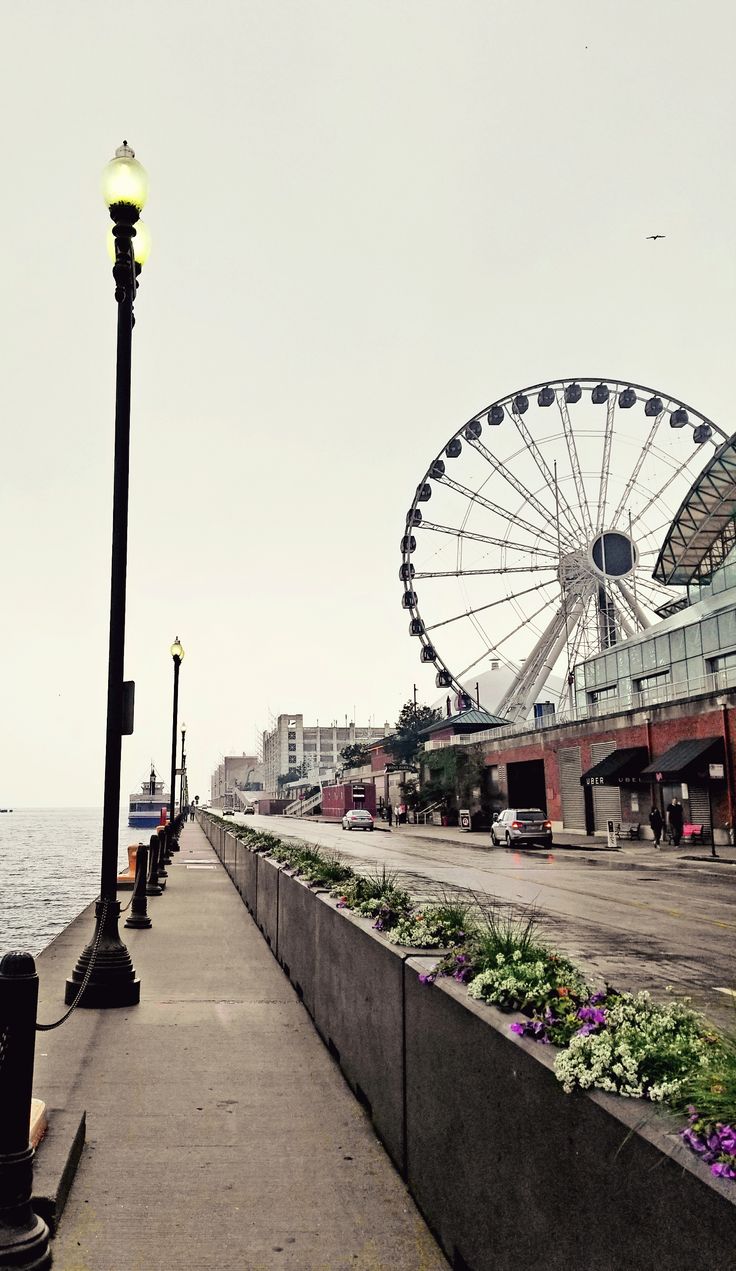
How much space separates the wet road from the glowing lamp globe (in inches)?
363

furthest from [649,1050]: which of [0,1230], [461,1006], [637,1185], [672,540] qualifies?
[672,540]

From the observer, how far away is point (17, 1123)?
3.98m

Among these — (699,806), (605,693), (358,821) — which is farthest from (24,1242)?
(358,821)

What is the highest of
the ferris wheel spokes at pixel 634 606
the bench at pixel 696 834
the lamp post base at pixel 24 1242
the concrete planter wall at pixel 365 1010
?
the ferris wheel spokes at pixel 634 606

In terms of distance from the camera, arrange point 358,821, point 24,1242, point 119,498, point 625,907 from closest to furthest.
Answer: point 24,1242 → point 119,498 → point 625,907 → point 358,821

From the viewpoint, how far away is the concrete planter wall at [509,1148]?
242 cm

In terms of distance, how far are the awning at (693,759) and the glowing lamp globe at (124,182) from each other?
103 ft

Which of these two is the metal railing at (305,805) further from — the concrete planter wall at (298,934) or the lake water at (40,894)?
the concrete planter wall at (298,934)

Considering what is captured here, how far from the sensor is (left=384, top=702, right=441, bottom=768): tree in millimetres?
117100

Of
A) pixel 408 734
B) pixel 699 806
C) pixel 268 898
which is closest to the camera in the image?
pixel 268 898

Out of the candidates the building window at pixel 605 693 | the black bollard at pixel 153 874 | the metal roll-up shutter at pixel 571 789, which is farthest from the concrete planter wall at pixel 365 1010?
the building window at pixel 605 693

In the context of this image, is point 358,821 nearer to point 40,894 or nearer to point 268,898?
point 40,894

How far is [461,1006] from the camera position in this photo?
4047 mm

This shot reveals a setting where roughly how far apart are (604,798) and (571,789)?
4383 millimetres
